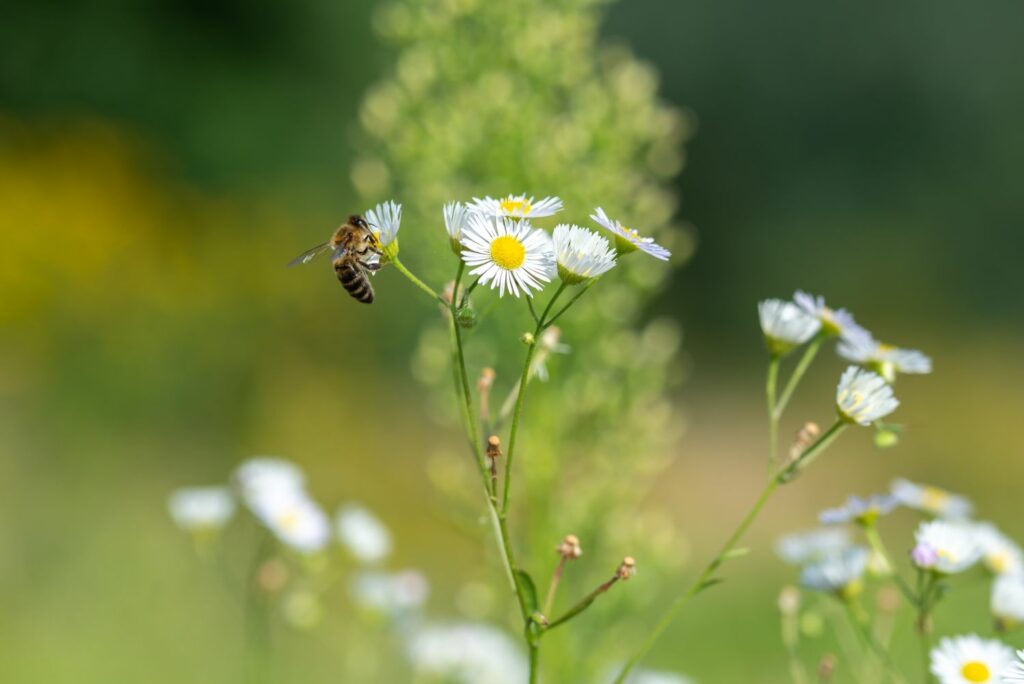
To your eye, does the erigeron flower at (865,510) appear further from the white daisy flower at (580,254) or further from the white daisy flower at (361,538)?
the white daisy flower at (361,538)

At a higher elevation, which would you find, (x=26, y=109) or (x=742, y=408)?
(x=26, y=109)

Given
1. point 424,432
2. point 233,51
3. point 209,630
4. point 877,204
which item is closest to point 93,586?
point 209,630

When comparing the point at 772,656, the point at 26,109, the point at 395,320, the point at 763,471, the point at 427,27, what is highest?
the point at 26,109

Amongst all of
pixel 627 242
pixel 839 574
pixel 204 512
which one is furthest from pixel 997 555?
pixel 204 512

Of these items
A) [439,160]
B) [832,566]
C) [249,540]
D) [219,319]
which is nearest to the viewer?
[832,566]

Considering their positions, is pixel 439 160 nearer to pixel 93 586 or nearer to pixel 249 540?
pixel 249 540

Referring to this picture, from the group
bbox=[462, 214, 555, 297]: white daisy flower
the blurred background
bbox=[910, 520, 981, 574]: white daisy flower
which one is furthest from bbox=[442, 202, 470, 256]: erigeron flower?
the blurred background
